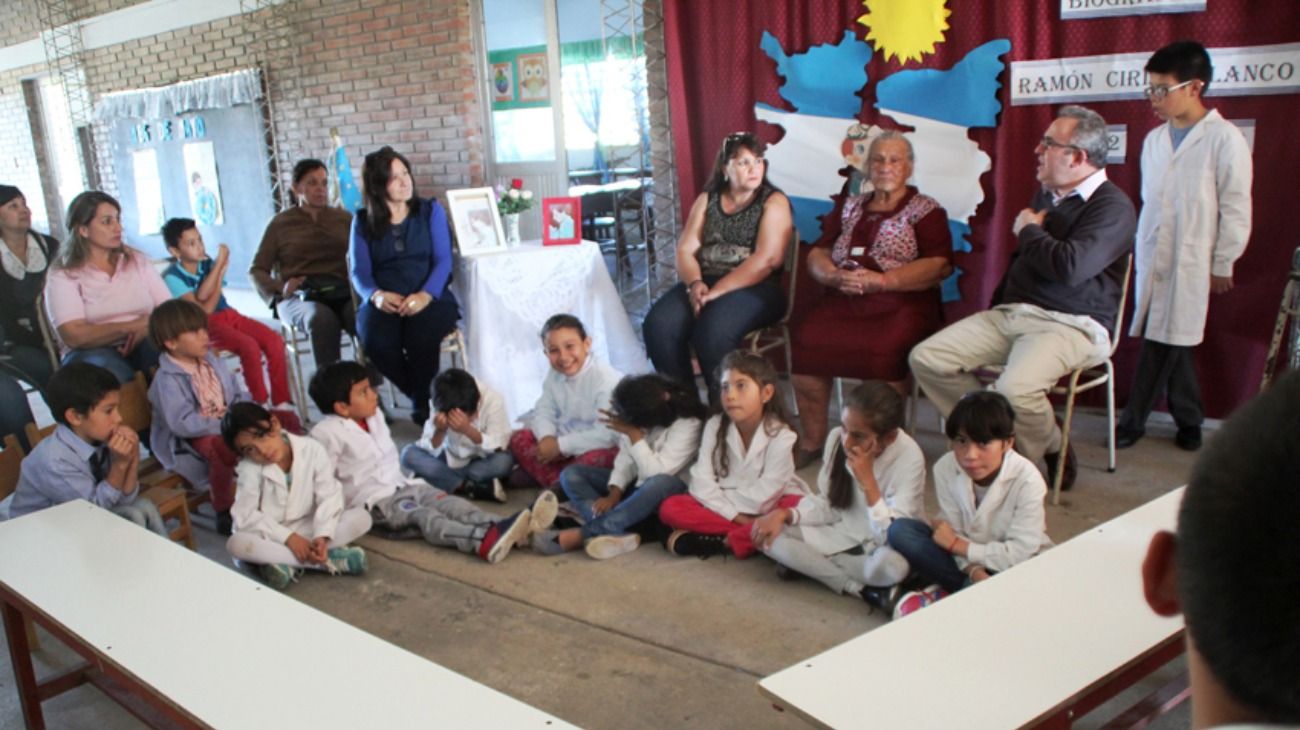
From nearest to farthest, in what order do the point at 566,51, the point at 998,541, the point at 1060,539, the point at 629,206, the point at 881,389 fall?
the point at 998,541
the point at 881,389
the point at 1060,539
the point at 629,206
the point at 566,51

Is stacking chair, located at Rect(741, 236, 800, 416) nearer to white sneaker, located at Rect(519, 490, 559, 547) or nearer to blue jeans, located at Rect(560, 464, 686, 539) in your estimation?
blue jeans, located at Rect(560, 464, 686, 539)

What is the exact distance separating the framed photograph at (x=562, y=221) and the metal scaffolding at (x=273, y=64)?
3.41 m

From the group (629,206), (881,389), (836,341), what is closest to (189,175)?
(629,206)

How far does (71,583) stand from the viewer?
7.01ft

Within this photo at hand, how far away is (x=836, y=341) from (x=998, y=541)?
1.40 m

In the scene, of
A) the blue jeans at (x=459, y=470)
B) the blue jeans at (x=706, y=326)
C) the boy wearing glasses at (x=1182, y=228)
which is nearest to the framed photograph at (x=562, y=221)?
the blue jeans at (x=706, y=326)

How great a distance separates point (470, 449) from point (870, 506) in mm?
1635

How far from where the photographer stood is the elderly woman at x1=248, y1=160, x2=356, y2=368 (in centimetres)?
492

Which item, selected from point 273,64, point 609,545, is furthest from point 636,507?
point 273,64

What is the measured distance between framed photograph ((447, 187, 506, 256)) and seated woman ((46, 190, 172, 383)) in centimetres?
135

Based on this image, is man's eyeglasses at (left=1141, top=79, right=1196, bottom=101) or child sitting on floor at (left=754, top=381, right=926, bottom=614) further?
man's eyeglasses at (left=1141, top=79, right=1196, bottom=101)

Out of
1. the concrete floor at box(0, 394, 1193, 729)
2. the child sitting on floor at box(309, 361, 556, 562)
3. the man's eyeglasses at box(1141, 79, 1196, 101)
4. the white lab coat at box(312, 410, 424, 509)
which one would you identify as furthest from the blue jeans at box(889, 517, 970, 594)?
the man's eyeglasses at box(1141, 79, 1196, 101)

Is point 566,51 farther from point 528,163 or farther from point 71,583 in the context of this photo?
point 71,583

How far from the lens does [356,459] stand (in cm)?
328
